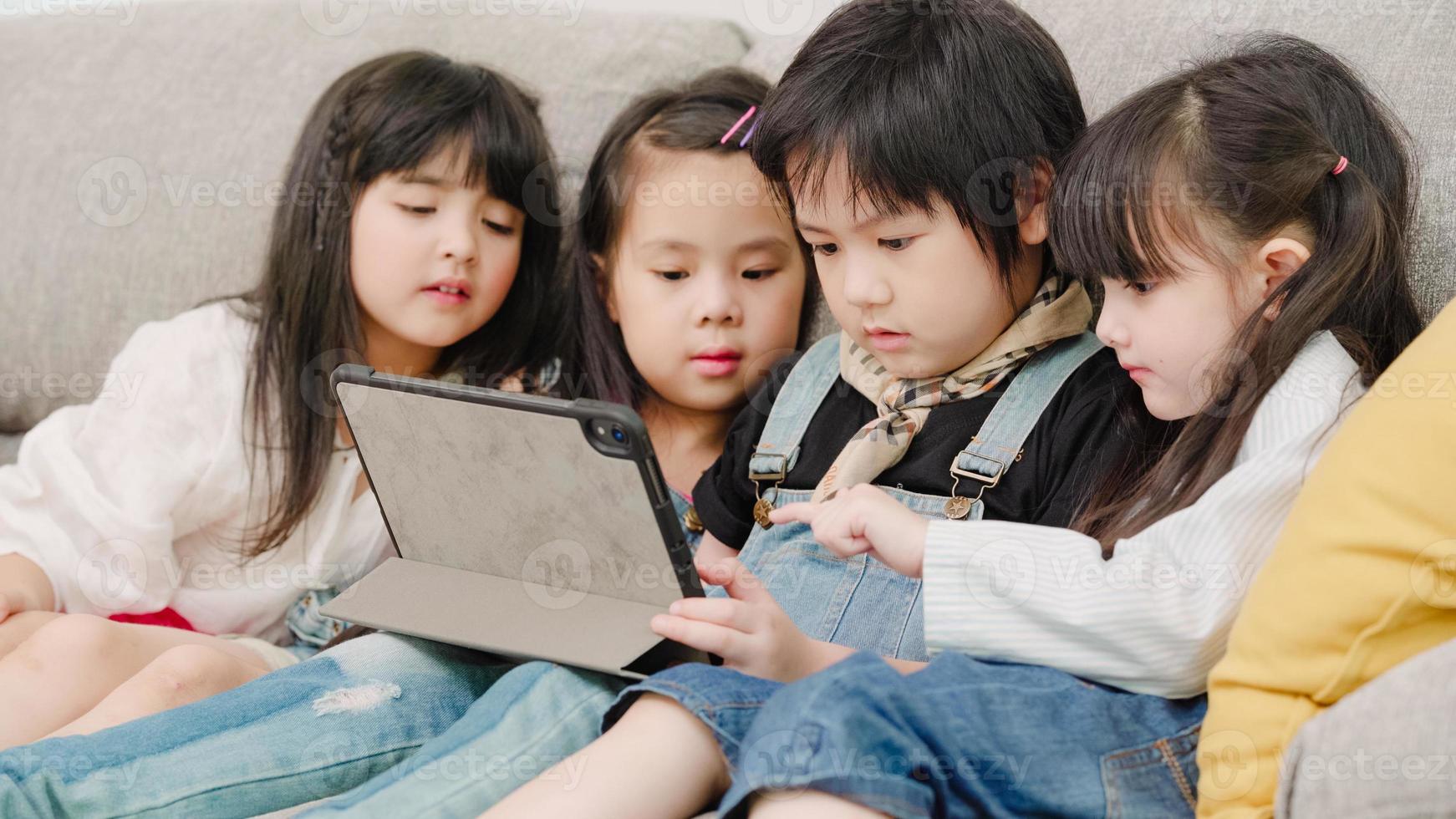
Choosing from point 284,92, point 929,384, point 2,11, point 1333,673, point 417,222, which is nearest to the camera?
point 1333,673

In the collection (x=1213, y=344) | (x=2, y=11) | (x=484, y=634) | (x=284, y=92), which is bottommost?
(x=484, y=634)

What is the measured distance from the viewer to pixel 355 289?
1.43m

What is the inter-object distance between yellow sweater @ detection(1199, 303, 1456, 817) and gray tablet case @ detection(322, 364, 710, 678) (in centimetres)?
35

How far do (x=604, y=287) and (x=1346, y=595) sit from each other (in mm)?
886

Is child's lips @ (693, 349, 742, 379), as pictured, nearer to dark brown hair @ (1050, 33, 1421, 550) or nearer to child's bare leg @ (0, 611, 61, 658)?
dark brown hair @ (1050, 33, 1421, 550)

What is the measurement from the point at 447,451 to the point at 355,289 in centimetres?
57

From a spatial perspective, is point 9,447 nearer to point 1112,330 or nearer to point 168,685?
point 168,685

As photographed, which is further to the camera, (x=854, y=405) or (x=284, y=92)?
(x=284, y=92)

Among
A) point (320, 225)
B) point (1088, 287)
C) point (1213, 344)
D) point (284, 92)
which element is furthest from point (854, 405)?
point (284, 92)

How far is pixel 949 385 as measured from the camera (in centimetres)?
111

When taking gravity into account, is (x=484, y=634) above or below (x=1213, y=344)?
below

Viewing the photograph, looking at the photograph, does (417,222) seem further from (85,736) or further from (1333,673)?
(1333,673)

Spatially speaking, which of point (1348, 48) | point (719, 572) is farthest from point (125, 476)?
point (1348, 48)

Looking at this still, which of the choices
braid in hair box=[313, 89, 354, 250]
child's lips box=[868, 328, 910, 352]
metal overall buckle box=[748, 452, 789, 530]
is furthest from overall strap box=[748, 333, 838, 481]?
braid in hair box=[313, 89, 354, 250]
